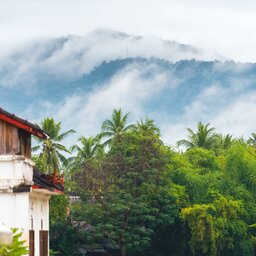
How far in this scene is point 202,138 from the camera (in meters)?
74.4

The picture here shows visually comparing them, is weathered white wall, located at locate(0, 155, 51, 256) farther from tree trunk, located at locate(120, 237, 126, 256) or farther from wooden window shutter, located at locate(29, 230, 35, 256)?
tree trunk, located at locate(120, 237, 126, 256)

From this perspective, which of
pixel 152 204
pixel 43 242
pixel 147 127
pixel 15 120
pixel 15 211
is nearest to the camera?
pixel 15 211

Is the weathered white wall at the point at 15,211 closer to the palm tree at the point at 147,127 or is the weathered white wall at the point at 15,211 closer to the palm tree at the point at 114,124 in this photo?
the palm tree at the point at 147,127

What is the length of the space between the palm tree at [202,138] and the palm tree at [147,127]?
52.8ft

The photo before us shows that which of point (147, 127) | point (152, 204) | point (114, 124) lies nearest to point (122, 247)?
point (152, 204)

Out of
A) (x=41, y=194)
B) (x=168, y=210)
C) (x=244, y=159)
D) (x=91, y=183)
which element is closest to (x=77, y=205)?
(x=91, y=183)

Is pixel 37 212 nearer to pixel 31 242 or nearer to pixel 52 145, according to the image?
pixel 31 242

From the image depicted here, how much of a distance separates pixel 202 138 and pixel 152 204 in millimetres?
22931

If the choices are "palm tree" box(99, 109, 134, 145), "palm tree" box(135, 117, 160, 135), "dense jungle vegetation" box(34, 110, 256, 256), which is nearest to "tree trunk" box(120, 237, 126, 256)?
"dense jungle vegetation" box(34, 110, 256, 256)

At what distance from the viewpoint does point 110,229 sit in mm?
49406

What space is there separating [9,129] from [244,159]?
3637 cm

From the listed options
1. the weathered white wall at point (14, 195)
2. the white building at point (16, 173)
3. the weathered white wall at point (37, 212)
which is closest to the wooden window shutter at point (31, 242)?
the white building at point (16, 173)

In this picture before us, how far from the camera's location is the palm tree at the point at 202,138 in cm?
7394

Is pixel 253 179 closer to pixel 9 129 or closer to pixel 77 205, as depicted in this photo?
pixel 77 205
